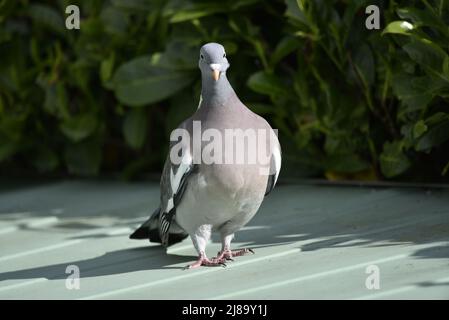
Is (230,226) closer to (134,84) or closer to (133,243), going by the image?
(133,243)

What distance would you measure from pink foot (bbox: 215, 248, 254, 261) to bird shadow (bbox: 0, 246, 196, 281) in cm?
18

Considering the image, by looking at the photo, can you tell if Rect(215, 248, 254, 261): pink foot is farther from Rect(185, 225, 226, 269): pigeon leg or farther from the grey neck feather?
the grey neck feather

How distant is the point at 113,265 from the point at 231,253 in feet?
1.91

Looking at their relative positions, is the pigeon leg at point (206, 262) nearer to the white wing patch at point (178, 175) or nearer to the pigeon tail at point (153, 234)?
the white wing patch at point (178, 175)

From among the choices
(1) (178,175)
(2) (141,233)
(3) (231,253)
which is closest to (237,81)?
(2) (141,233)

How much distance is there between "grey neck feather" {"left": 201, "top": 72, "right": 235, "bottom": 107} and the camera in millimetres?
4082

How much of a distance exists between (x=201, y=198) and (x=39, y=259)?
1.12 metres

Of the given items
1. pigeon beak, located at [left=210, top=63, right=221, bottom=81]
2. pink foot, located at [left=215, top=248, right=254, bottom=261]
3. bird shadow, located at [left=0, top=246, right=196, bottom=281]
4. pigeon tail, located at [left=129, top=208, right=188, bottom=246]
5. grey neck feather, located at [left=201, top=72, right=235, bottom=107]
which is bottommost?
bird shadow, located at [left=0, top=246, right=196, bottom=281]

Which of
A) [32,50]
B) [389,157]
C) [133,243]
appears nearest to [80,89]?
[32,50]

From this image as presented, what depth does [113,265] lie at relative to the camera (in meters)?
4.45

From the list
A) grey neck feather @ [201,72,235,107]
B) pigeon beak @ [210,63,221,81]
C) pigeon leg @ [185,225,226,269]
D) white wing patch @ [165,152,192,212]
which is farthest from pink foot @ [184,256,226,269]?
pigeon beak @ [210,63,221,81]

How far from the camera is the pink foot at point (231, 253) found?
14.1ft

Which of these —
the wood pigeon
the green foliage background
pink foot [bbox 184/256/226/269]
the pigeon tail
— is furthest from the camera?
the green foliage background

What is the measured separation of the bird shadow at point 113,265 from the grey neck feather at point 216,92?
80 cm
